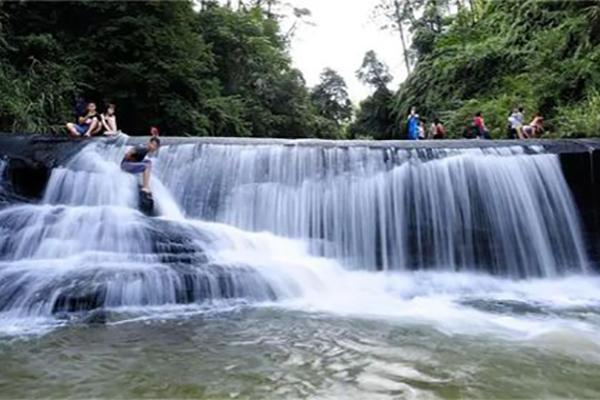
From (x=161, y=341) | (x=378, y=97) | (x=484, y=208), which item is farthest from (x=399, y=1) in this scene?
(x=161, y=341)

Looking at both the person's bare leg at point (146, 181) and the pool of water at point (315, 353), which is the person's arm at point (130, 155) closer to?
the person's bare leg at point (146, 181)

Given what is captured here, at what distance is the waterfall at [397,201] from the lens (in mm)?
8555

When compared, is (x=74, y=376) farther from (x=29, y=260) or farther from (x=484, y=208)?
(x=484, y=208)

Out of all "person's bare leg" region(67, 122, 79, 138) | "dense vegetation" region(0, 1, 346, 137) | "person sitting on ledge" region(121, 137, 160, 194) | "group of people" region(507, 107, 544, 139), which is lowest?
"person sitting on ledge" region(121, 137, 160, 194)

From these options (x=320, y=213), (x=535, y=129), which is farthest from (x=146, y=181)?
(x=535, y=129)

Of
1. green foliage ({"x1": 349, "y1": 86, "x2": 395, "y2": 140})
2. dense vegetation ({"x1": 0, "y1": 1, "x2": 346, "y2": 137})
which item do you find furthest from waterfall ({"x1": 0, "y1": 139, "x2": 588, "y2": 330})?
green foliage ({"x1": 349, "y1": 86, "x2": 395, "y2": 140})

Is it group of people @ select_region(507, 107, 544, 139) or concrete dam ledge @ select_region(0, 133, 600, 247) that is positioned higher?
group of people @ select_region(507, 107, 544, 139)

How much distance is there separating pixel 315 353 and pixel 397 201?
A: 474 cm

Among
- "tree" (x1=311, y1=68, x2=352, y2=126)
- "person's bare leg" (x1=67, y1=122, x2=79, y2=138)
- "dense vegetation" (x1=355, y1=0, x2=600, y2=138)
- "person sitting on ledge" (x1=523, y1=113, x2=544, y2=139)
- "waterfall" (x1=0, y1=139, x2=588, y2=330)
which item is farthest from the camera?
"tree" (x1=311, y1=68, x2=352, y2=126)

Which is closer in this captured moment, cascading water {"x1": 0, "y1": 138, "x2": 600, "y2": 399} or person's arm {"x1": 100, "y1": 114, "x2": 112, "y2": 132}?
cascading water {"x1": 0, "y1": 138, "x2": 600, "y2": 399}

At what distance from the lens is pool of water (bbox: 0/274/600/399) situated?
12.2 feet

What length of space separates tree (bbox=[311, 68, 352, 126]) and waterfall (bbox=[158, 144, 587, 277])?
23625 mm

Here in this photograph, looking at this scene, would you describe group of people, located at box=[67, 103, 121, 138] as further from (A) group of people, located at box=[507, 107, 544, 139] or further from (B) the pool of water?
(A) group of people, located at box=[507, 107, 544, 139]

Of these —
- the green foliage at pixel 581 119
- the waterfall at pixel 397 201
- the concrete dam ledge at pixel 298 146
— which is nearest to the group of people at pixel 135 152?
the waterfall at pixel 397 201
